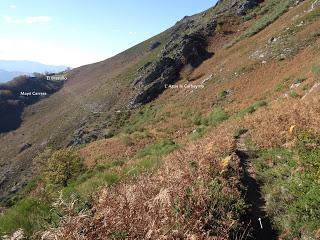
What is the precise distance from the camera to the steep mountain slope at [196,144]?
7.73m

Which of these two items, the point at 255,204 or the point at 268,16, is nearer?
the point at 255,204

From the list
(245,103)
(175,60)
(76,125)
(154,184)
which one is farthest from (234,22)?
(154,184)

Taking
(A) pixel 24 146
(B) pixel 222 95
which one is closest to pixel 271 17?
(B) pixel 222 95

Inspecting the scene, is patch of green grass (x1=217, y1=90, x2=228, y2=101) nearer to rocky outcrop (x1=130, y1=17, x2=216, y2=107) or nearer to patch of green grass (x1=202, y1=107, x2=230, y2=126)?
patch of green grass (x1=202, y1=107, x2=230, y2=126)

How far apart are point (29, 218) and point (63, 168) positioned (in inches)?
876

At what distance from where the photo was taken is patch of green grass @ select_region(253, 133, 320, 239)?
866 cm

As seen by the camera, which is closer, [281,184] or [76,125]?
[281,184]

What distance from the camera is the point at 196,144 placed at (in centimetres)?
1573

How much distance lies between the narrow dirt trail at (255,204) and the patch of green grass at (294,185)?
169 mm

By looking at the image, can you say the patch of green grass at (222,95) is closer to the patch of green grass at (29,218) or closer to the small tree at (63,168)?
the small tree at (63,168)

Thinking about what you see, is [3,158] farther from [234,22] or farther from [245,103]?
[245,103]

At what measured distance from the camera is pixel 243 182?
443 inches

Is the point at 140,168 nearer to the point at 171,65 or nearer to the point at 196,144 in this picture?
the point at 196,144

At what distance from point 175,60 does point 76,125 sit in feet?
65.7
